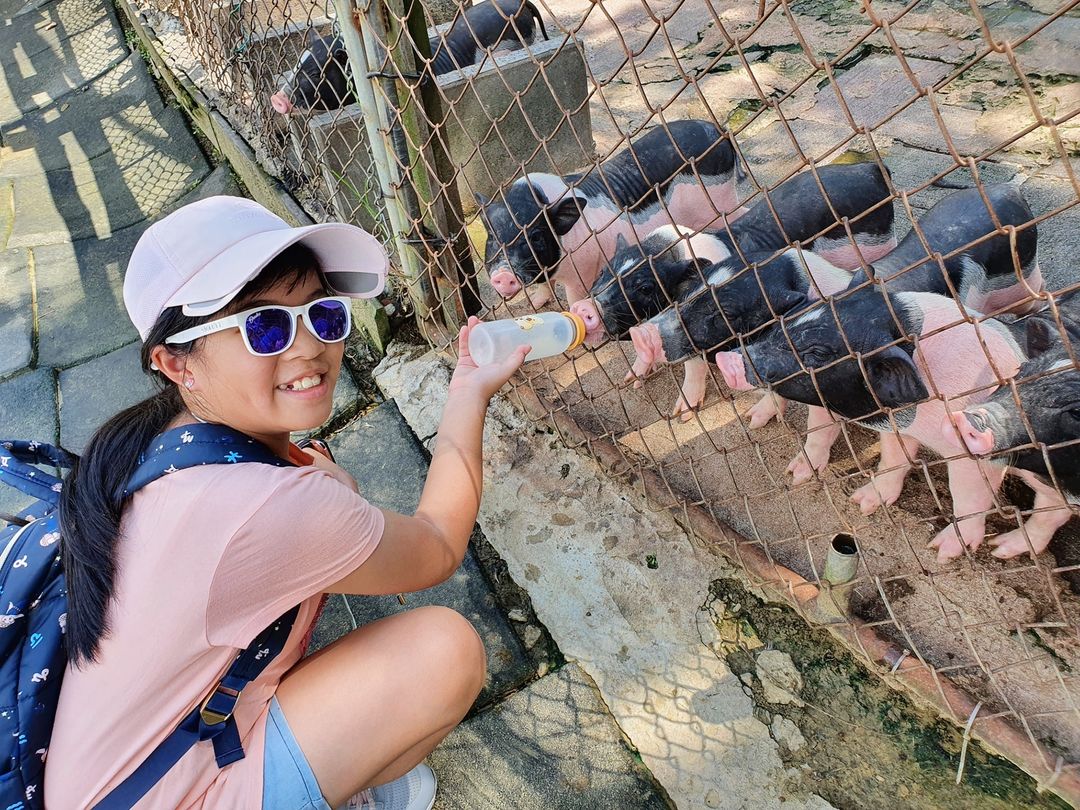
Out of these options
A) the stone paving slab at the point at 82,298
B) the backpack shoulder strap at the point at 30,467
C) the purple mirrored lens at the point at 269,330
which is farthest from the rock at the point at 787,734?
the stone paving slab at the point at 82,298

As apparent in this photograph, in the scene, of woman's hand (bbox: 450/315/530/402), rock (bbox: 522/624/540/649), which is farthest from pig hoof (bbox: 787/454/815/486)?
woman's hand (bbox: 450/315/530/402)

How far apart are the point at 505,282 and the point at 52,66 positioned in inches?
211

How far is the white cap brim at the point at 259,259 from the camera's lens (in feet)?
4.57

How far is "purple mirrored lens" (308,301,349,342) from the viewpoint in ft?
5.03

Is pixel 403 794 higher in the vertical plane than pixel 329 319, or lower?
lower

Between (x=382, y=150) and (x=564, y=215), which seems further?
(x=564, y=215)

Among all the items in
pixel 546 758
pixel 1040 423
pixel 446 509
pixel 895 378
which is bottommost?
pixel 546 758

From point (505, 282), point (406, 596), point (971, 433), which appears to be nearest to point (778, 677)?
point (971, 433)

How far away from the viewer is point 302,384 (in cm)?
157

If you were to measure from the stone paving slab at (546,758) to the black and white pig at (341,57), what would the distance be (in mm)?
2447

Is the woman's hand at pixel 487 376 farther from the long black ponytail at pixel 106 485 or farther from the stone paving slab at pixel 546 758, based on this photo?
the stone paving slab at pixel 546 758

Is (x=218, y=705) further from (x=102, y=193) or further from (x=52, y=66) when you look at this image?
(x=52, y=66)

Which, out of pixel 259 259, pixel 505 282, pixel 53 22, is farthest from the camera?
pixel 53 22

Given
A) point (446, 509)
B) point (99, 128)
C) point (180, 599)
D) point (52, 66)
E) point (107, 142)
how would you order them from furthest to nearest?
point (52, 66), point (99, 128), point (107, 142), point (446, 509), point (180, 599)
